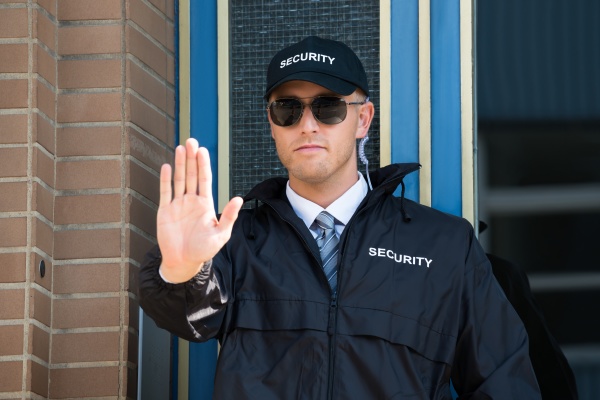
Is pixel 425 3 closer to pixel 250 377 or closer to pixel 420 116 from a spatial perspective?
pixel 420 116

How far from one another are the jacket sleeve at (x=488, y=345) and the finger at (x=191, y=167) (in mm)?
1002

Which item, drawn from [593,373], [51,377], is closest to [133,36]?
[51,377]

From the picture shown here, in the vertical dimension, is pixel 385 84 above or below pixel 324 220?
above

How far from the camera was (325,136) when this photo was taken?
4.53 m

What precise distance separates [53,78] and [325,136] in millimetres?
1007

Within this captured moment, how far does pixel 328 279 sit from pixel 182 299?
0.51 meters

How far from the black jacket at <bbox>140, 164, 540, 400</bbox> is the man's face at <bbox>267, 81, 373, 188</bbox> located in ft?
0.45

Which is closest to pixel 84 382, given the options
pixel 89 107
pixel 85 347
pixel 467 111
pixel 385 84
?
pixel 85 347

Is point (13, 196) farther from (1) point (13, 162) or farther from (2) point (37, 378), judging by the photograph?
(2) point (37, 378)

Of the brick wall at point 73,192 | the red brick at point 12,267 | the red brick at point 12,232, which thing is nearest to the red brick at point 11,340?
the brick wall at point 73,192

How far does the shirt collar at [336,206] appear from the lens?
4602mm

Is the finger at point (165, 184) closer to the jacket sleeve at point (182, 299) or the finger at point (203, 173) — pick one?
the finger at point (203, 173)

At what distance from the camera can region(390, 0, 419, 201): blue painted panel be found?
512 centimetres

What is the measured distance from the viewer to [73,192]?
4.84 m
